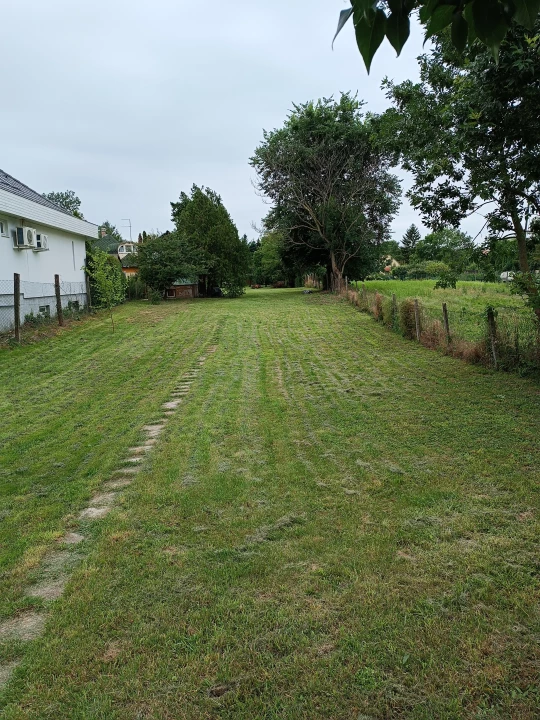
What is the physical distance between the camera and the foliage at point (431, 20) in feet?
4.44

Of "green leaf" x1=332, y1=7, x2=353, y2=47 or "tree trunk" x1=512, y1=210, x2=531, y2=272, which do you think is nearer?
"green leaf" x1=332, y1=7, x2=353, y2=47

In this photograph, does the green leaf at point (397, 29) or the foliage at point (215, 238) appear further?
the foliage at point (215, 238)

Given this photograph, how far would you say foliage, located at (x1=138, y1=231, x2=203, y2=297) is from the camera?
27359 millimetres

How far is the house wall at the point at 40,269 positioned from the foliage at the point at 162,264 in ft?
12.2

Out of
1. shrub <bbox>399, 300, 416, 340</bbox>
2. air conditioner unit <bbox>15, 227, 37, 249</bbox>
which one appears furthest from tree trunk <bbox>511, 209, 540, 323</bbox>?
air conditioner unit <bbox>15, 227, 37, 249</bbox>

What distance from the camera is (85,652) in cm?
233

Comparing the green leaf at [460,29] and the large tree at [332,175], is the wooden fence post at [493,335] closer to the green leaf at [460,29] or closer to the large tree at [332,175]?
the green leaf at [460,29]

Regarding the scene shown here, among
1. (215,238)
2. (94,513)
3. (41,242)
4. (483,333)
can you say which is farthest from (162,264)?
(94,513)

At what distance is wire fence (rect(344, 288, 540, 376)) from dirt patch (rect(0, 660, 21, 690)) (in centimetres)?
831

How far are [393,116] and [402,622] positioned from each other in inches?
378

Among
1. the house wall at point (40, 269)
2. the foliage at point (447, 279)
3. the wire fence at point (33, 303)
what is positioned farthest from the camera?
the house wall at point (40, 269)

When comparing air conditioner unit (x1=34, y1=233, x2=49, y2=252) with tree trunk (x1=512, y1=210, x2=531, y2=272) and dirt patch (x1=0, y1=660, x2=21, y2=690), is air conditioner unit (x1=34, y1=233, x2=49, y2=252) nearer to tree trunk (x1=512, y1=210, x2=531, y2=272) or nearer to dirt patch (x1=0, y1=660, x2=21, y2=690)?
tree trunk (x1=512, y1=210, x2=531, y2=272)

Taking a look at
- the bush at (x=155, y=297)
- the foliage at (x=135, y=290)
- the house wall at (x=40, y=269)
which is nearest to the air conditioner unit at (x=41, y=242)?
the house wall at (x=40, y=269)

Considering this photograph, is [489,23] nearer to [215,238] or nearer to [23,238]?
[23,238]
